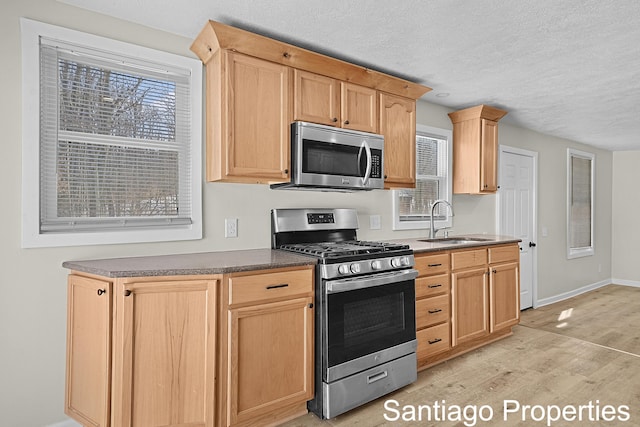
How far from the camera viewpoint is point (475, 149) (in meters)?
4.01

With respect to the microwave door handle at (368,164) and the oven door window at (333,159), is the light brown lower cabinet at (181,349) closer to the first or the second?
the oven door window at (333,159)

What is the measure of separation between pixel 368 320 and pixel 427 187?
6.44 ft

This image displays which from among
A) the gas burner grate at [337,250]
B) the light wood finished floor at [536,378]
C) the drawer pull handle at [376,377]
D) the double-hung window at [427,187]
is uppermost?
the double-hung window at [427,187]

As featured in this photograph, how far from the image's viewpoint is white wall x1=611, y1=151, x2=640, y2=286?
6.53m

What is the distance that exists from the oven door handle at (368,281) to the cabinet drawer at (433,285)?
239mm

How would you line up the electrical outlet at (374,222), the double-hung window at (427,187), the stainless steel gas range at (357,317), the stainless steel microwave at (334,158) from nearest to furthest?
the stainless steel gas range at (357,317) < the stainless steel microwave at (334,158) < the electrical outlet at (374,222) < the double-hung window at (427,187)

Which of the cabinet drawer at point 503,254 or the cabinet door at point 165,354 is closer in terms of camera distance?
the cabinet door at point 165,354

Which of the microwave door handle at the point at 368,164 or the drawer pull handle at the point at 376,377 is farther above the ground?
the microwave door handle at the point at 368,164

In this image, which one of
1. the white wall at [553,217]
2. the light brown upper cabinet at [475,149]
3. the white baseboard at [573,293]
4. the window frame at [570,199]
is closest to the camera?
the light brown upper cabinet at [475,149]

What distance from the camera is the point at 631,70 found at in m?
2.95

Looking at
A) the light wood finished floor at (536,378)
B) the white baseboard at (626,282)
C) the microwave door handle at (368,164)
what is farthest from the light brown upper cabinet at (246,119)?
the white baseboard at (626,282)

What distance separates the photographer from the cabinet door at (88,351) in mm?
1828

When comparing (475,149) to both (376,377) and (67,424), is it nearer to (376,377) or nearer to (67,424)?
(376,377)

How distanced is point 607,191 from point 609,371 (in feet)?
15.8
